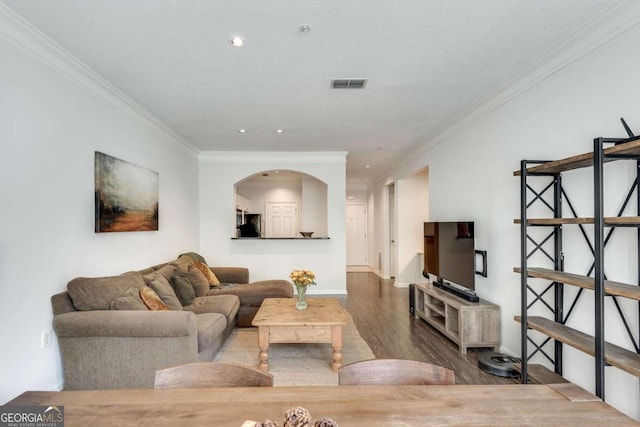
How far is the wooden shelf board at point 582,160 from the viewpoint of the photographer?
5.39ft

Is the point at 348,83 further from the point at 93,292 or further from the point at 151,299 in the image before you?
the point at 93,292

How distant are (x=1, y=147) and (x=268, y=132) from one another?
2992mm

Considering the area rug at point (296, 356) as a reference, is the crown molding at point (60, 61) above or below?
above

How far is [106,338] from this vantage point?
2441 millimetres

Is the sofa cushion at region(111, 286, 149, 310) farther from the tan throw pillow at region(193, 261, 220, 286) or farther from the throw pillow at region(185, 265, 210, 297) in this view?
the tan throw pillow at region(193, 261, 220, 286)

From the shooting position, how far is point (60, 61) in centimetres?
251

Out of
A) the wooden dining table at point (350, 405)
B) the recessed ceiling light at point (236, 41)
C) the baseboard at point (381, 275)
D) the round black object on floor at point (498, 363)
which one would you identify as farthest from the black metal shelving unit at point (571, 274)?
the baseboard at point (381, 275)

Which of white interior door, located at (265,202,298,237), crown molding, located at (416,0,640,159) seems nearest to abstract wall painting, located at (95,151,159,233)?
crown molding, located at (416,0,640,159)

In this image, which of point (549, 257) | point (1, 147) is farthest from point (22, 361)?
point (549, 257)

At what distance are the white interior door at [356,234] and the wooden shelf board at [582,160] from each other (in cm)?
776

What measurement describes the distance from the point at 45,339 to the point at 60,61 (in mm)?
2142

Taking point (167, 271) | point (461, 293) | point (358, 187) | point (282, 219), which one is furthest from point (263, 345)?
point (358, 187)

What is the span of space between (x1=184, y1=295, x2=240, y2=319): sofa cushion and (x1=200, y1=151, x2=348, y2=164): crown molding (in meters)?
2.89

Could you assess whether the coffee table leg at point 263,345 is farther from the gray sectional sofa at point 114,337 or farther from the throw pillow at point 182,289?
the throw pillow at point 182,289
